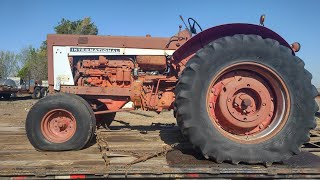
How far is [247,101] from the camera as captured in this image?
153 inches

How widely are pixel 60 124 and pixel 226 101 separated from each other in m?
2.17

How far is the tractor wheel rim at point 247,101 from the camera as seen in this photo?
3871 mm

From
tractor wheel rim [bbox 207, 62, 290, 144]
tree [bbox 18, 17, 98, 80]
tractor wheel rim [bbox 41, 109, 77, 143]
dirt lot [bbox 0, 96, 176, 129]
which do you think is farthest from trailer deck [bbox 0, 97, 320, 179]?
tree [bbox 18, 17, 98, 80]

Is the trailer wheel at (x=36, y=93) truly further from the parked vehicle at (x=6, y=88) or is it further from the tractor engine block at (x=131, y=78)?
the tractor engine block at (x=131, y=78)

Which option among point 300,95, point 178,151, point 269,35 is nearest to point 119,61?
point 178,151

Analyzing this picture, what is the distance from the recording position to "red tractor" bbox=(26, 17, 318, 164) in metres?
3.68

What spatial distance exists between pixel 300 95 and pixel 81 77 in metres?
3.14

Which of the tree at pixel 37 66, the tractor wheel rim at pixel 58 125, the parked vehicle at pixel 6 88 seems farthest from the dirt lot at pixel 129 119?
the tree at pixel 37 66

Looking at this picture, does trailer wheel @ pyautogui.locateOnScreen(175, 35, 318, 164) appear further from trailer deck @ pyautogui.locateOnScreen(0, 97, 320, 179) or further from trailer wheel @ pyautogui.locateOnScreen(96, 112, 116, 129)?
trailer wheel @ pyautogui.locateOnScreen(96, 112, 116, 129)

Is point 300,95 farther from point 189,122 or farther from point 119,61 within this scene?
point 119,61

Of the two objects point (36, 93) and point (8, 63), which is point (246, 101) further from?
point (8, 63)

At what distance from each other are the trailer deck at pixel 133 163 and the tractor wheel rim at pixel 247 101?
481 millimetres

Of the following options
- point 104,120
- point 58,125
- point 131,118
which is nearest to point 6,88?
point 131,118

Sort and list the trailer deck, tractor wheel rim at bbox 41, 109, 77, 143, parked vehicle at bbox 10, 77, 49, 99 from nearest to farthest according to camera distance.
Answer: the trailer deck < tractor wheel rim at bbox 41, 109, 77, 143 < parked vehicle at bbox 10, 77, 49, 99
